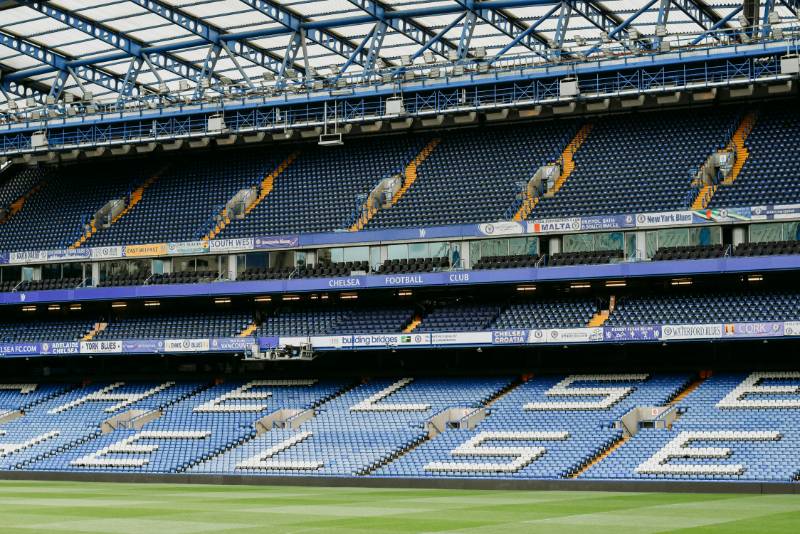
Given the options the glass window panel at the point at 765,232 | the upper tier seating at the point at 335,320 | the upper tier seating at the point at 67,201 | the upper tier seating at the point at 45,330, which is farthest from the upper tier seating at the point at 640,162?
the upper tier seating at the point at 67,201

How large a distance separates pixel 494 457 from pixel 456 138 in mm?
22121

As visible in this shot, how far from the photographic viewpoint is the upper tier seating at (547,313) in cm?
5122

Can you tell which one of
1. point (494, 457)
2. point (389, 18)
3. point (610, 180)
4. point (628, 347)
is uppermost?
point (389, 18)

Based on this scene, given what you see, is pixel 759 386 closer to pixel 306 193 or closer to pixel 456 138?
pixel 456 138

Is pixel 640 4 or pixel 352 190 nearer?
pixel 640 4

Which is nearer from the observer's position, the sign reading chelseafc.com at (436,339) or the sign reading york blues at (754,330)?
the sign reading york blues at (754,330)

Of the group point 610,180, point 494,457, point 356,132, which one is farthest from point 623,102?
point 494,457

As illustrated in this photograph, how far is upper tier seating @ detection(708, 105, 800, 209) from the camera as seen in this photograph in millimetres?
50406

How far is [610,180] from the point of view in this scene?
5459 centimetres

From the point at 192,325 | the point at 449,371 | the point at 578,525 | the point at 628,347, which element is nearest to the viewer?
the point at 578,525

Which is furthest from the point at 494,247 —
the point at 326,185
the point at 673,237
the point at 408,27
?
the point at 408,27

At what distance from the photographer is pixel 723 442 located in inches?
1620

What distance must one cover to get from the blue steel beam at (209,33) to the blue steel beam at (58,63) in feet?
18.8

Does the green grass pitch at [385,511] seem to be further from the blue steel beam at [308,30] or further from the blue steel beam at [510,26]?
the blue steel beam at [308,30]
